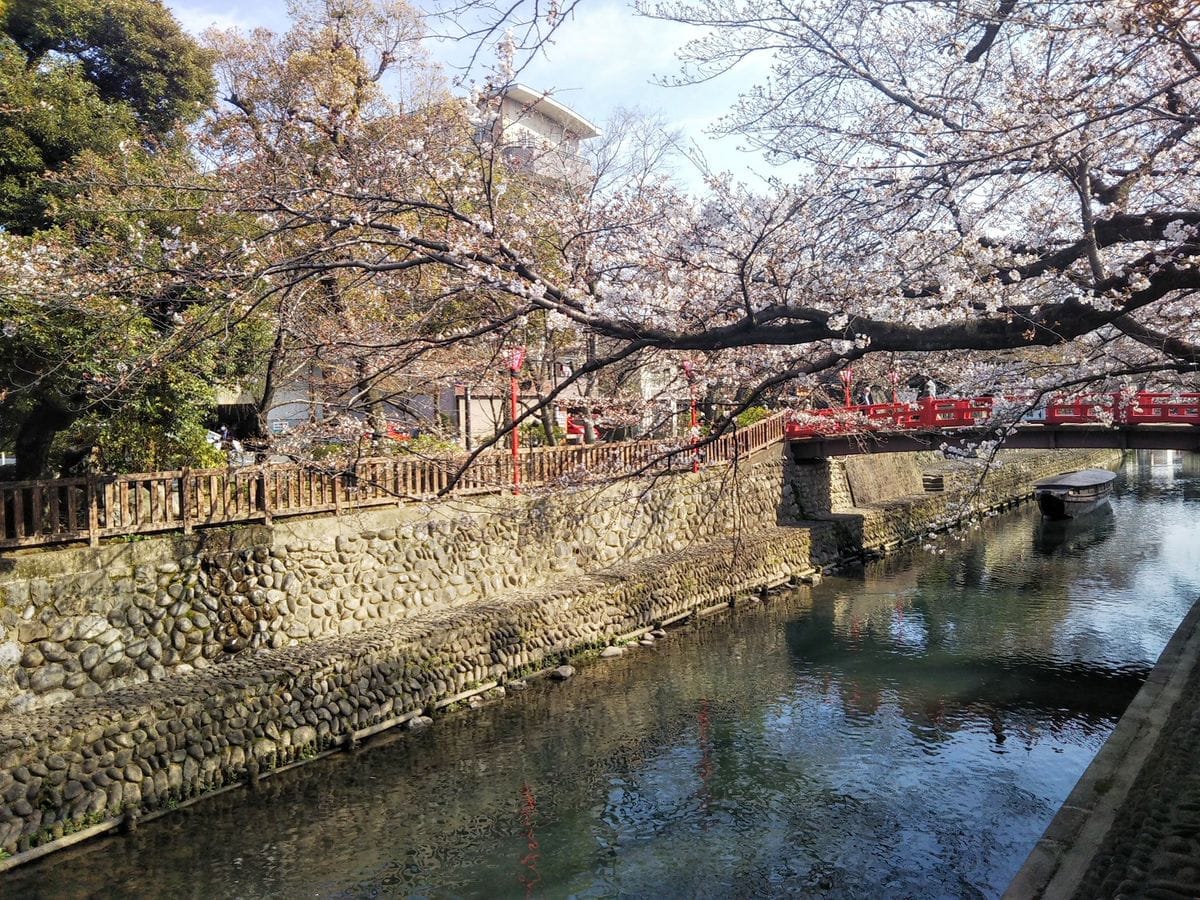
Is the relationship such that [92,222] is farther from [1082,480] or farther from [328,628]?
[1082,480]

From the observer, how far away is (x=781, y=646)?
11.4 m

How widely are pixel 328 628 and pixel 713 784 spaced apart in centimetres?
449

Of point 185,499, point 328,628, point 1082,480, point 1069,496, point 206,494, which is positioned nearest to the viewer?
point 185,499

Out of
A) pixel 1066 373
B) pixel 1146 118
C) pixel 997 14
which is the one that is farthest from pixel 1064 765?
pixel 997 14

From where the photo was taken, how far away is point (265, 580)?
27.9 feet

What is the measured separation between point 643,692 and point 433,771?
2.93 m

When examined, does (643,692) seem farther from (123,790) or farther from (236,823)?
(123,790)

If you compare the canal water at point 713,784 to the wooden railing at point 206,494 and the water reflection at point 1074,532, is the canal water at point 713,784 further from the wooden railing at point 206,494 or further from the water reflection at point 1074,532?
the water reflection at point 1074,532

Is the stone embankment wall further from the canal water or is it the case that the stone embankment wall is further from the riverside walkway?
the riverside walkway

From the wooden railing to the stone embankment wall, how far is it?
18 cm

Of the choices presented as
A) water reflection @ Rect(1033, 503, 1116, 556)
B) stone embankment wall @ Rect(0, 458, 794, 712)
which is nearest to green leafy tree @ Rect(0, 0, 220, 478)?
stone embankment wall @ Rect(0, 458, 794, 712)

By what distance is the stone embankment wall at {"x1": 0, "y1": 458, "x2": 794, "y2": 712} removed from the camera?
22.6 feet

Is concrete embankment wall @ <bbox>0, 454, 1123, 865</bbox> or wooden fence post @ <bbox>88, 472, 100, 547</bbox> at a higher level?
wooden fence post @ <bbox>88, 472, 100, 547</bbox>

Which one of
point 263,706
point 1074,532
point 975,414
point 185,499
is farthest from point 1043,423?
point 185,499
